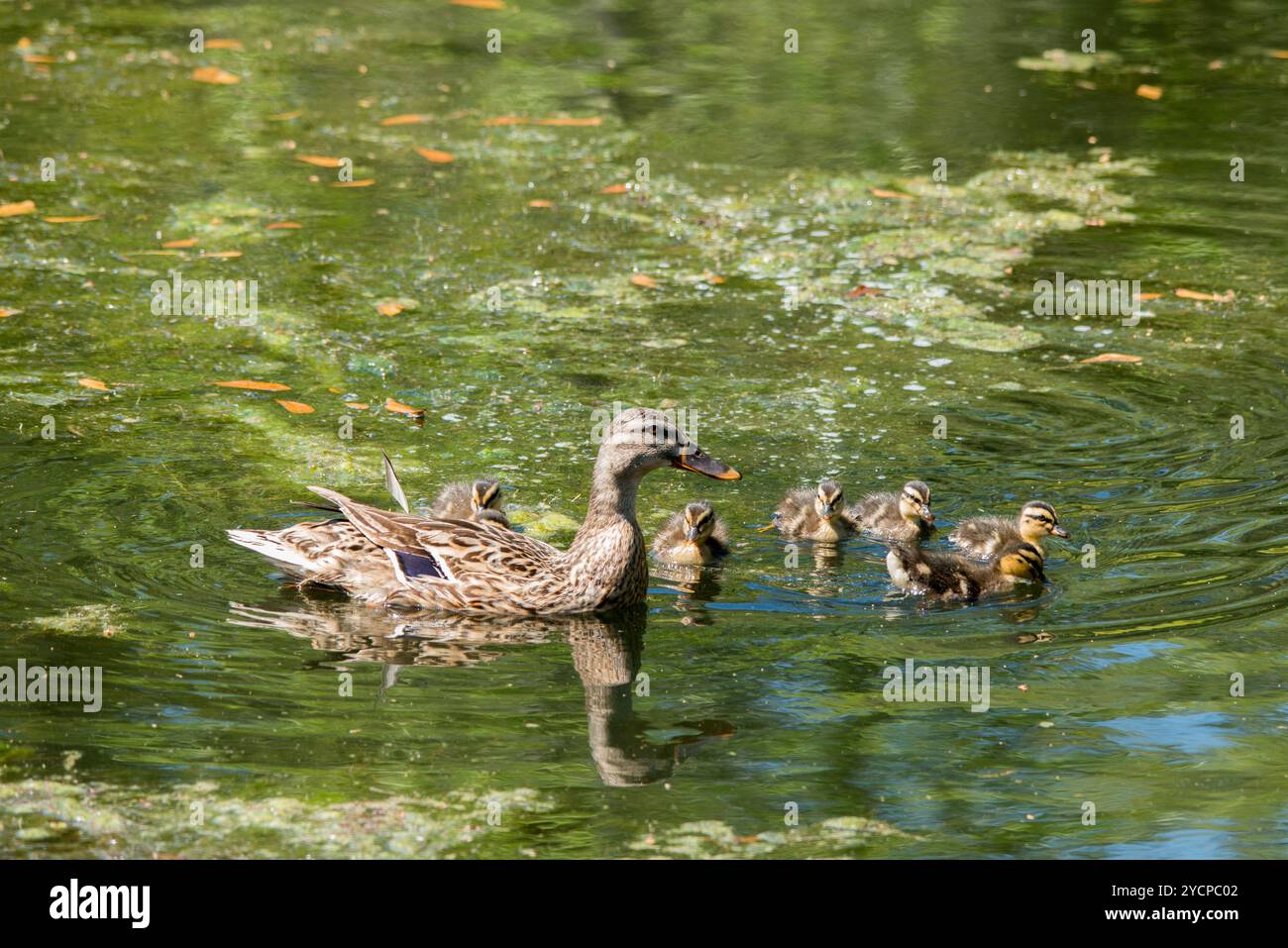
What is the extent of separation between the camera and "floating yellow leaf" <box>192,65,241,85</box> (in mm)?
14055

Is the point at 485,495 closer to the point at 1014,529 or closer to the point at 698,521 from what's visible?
the point at 698,521

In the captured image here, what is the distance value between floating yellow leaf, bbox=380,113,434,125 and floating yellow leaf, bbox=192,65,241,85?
65.0 inches

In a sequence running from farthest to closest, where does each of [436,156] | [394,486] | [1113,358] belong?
[436,156], [1113,358], [394,486]

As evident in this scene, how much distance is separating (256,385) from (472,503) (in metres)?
1.90

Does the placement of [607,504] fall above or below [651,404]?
below

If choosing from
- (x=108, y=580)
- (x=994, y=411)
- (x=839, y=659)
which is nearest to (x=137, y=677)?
(x=108, y=580)

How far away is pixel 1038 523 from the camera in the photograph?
7.24m

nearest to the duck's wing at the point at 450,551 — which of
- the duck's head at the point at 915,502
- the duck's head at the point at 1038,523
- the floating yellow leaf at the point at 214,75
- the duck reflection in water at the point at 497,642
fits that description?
the duck reflection in water at the point at 497,642

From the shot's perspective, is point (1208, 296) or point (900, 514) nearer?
point (900, 514)

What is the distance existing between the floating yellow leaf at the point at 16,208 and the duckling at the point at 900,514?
19.3 ft

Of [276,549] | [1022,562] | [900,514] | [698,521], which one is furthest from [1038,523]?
[276,549]

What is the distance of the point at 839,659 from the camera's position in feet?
21.1

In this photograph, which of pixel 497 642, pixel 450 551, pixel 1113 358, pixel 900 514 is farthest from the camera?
pixel 1113 358

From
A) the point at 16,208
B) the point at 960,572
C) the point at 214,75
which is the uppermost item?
the point at 214,75
